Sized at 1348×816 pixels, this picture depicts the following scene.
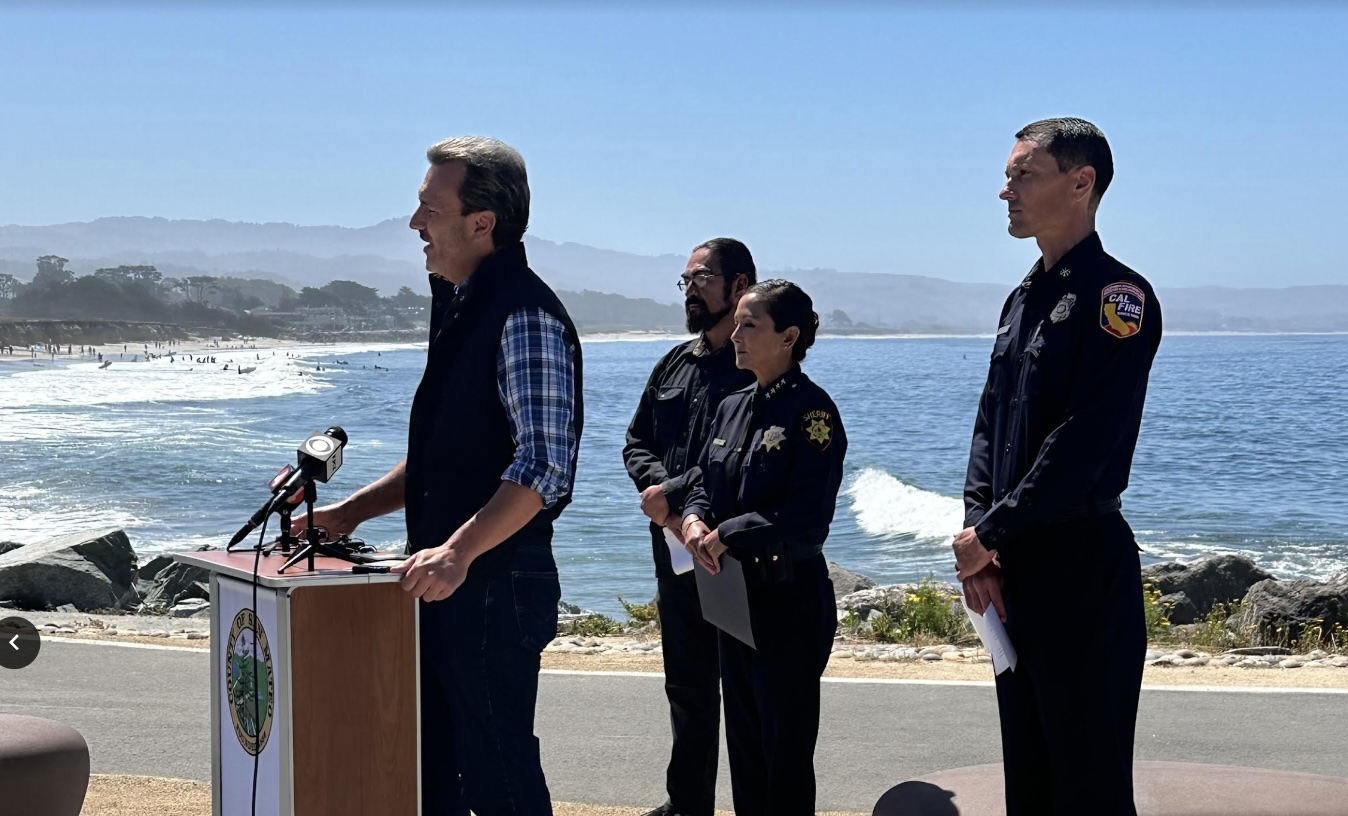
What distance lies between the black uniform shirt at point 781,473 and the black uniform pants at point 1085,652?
3.18 ft

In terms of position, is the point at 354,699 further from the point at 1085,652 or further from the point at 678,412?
the point at 678,412

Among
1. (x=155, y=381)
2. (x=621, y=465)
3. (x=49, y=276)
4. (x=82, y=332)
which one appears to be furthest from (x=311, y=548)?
(x=49, y=276)

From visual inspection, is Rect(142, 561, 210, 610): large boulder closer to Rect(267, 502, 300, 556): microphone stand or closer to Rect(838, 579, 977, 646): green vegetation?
Rect(838, 579, 977, 646): green vegetation

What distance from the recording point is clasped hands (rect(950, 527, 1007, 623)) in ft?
12.9

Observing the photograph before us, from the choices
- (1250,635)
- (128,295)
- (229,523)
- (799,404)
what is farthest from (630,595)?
(128,295)

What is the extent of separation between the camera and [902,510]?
31953 millimetres

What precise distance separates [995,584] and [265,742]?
76.1 inches

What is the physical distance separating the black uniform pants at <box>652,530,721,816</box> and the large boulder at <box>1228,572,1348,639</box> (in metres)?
7.35

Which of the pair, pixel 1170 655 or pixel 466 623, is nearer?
pixel 466 623

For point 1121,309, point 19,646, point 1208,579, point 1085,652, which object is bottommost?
point 1208,579

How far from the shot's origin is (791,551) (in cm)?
477

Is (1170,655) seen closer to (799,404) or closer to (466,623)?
(799,404)

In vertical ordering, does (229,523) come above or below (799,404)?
below

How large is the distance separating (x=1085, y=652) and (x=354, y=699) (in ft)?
6.02
